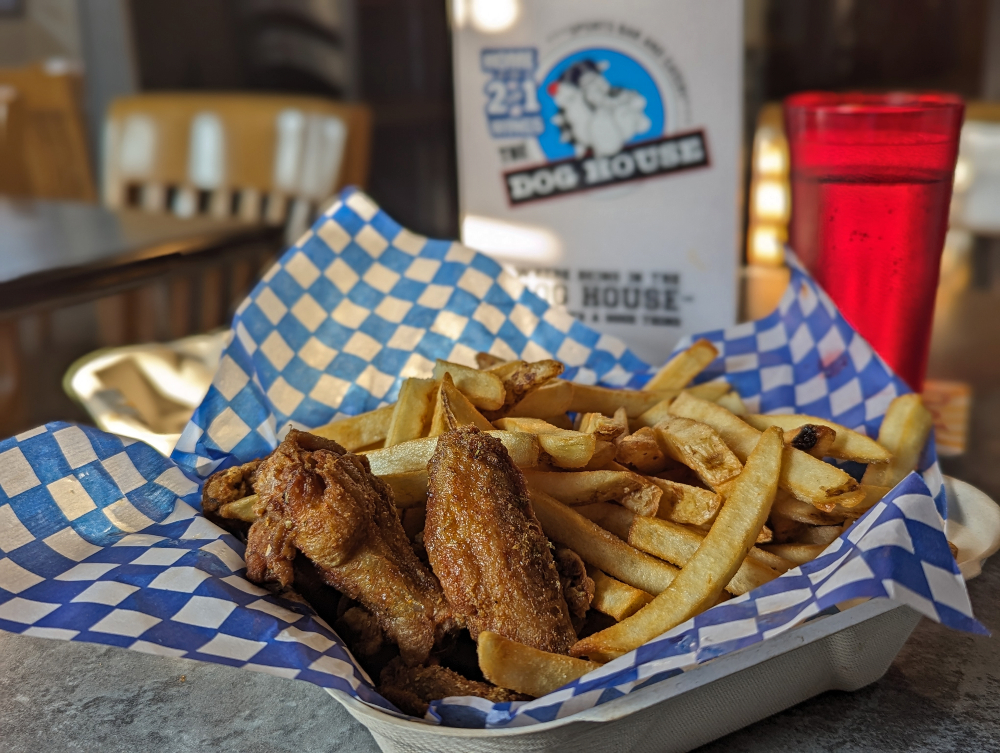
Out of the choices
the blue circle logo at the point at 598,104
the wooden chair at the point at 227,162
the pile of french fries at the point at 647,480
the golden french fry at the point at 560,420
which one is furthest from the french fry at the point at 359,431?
the wooden chair at the point at 227,162

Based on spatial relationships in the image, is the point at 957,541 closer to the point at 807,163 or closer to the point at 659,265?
the point at 807,163

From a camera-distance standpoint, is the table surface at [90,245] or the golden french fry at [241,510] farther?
the table surface at [90,245]

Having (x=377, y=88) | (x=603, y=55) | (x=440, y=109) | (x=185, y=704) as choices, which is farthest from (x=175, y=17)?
(x=185, y=704)

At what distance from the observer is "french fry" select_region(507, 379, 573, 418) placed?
1.19 meters

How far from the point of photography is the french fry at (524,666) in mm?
754

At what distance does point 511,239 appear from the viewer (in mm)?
1858

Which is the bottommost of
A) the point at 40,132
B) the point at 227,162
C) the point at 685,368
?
the point at 685,368

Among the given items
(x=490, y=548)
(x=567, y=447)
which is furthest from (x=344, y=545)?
(x=567, y=447)

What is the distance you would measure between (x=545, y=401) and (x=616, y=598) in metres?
0.35

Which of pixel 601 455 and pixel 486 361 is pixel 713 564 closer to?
pixel 601 455

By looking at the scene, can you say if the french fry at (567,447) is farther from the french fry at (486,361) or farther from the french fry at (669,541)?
the french fry at (486,361)

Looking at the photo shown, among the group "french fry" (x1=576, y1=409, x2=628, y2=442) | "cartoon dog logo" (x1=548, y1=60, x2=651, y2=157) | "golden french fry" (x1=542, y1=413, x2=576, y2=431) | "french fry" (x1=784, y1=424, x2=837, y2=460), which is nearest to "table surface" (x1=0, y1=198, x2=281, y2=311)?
"cartoon dog logo" (x1=548, y1=60, x2=651, y2=157)

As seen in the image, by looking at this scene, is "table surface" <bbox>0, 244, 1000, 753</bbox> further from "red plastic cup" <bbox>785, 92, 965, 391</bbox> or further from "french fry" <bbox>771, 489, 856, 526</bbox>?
"red plastic cup" <bbox>785, 92, 965, 391</bbox>

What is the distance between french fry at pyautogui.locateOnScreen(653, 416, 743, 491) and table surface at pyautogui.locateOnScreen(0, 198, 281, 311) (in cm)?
169
